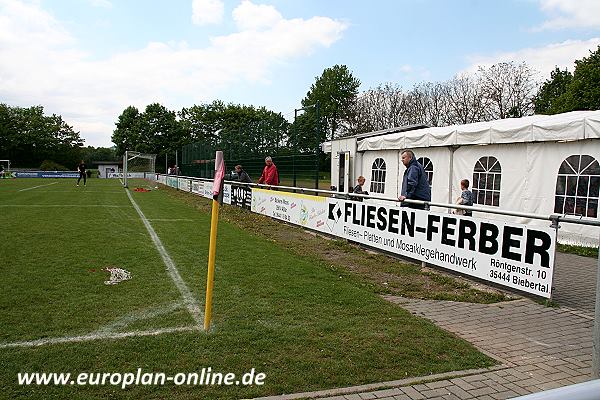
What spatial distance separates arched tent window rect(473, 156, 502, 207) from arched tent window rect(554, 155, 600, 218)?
187 centimetres

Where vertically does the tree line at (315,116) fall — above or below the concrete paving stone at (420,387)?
above

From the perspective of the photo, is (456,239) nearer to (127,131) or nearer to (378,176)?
(378,176)

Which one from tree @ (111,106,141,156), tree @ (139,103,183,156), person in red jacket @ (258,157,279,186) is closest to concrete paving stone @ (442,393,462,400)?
person in red jacket @ (258,157,279,186)

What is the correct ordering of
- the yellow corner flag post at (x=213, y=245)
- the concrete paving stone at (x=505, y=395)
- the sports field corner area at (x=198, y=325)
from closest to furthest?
the concrete paving stone at (x=505, y=395)
the sports field corner area at (x=198, y=325)
the yellow corner flag post at (x=213, y=245)

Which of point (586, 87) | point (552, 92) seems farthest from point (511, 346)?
point (552, 92)

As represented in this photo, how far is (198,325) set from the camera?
5031mm

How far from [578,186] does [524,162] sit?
1580 mm

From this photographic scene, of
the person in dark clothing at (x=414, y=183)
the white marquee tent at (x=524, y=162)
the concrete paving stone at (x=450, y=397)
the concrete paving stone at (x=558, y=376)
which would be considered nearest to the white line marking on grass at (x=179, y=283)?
the concrete paving stone at (x=450, y=397)

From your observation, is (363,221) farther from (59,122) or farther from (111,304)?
(59,122)

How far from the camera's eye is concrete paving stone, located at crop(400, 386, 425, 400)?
361 centimetres

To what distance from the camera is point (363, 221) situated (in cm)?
1015

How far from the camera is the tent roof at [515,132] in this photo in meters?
10.5

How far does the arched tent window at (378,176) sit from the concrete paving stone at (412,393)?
1514 centimetres

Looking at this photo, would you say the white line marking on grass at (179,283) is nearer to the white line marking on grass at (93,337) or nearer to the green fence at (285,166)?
the white line marking on grass at (93,337)
